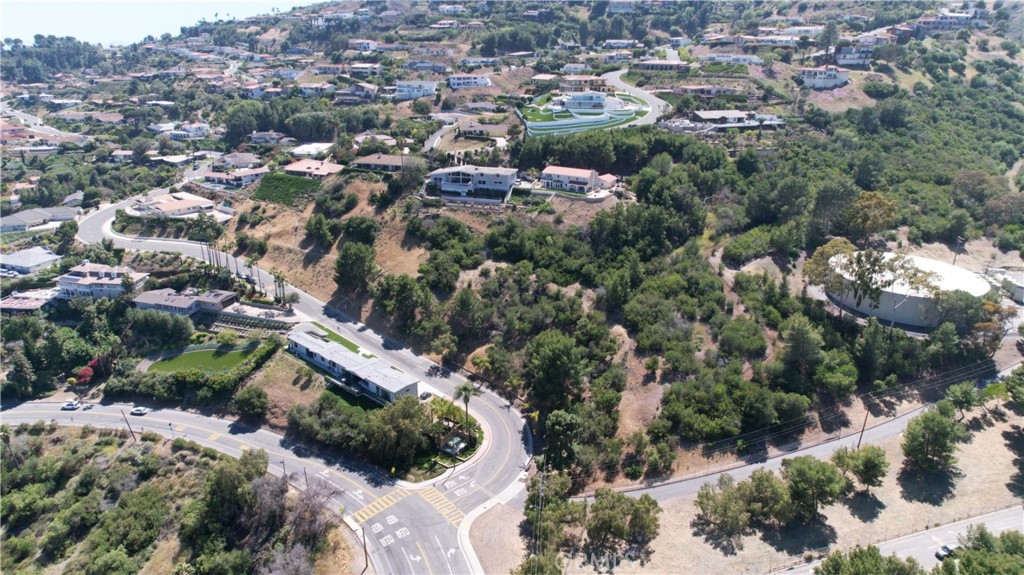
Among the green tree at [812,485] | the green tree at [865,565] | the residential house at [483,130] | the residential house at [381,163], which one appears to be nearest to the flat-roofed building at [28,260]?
the residential house at [381,163]

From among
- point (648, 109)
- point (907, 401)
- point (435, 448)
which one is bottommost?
point (907, 401)

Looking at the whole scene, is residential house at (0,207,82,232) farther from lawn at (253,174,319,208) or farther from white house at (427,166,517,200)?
white house at (427,166,517,200)

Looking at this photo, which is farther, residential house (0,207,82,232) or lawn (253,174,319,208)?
residential house (0,207,82,232)

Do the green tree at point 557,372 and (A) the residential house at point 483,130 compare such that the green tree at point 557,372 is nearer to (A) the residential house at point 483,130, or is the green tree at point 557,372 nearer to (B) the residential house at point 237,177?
(A) the residential house at point 483,130

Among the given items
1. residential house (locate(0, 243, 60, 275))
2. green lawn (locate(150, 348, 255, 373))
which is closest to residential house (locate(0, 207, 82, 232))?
residential house (locate(0, 243, 60, 275))

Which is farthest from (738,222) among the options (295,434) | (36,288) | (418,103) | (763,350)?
(36,288)

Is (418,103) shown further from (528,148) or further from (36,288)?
(36,288)
